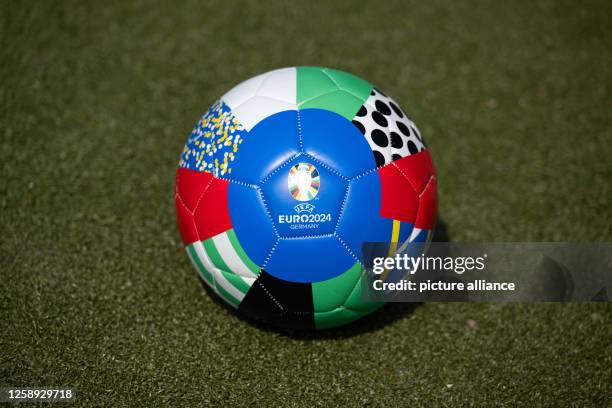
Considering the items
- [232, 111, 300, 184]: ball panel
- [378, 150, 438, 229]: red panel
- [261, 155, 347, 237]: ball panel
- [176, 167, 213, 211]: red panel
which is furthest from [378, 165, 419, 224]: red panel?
[176, 167, 213, 211]: red panel

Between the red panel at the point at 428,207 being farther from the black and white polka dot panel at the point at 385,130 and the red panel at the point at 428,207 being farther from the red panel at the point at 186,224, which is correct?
the red panel at the point at 186,224

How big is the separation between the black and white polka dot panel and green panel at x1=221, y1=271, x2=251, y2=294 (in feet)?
3.22

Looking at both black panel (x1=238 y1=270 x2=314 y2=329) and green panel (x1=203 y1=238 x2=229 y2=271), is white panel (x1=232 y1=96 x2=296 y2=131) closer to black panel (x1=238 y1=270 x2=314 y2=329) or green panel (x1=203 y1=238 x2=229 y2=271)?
green panel (x1=203 y1=238 x2=229 y2=271)

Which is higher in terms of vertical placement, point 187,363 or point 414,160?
point 414,160

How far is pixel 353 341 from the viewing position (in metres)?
4.00

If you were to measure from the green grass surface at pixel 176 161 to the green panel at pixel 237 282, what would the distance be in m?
0.55

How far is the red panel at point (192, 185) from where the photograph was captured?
11.5 ft

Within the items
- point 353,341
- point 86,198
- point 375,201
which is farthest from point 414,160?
point 86,198

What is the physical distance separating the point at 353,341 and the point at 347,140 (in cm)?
135

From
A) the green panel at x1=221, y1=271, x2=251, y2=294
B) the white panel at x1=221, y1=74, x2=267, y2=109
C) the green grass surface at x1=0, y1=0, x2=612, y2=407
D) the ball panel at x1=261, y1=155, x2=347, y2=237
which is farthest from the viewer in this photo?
the green grass surface at x1=0, y1=0, x2=612, y2=407

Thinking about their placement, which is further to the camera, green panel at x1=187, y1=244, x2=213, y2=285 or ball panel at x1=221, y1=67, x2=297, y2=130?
green panel at x1=187, y1=244, x2=213, y2=285

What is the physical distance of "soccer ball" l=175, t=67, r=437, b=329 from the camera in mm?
3312

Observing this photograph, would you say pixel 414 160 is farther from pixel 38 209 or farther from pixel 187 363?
pixel 38 209

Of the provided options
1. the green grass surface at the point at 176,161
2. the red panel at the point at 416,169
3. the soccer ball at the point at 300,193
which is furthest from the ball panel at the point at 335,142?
the green grass surface at the point at 176,161
